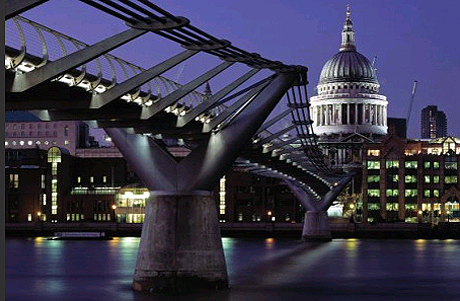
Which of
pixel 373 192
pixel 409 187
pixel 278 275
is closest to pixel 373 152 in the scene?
pixel 373 192

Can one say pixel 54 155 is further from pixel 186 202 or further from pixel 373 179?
pixel 186 202

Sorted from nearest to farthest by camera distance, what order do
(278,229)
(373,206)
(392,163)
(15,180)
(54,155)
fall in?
(278,229)
(15,180)
(54,155)
(373,206)
(392,163)

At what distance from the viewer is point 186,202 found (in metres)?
40.2

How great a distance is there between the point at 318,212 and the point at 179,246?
8675cm

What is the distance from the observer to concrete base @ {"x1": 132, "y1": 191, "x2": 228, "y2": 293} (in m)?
39.3

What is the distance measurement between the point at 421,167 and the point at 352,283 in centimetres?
13096

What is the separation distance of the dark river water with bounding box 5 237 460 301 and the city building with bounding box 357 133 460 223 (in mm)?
81623

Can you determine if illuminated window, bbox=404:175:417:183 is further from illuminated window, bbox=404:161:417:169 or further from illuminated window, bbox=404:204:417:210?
illuminated window, bbox=404:204:417:210

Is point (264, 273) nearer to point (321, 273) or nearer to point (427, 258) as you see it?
point (321, 273)

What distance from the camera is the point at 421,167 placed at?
18588 cm

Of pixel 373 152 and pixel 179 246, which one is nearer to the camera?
pixel 179 246

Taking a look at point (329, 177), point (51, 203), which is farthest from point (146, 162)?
point (51, 203)

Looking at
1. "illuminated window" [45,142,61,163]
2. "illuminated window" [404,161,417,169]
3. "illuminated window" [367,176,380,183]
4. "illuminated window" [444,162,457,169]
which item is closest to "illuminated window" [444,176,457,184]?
"illuminated window" [444,162,457,169]

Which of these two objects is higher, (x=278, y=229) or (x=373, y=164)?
(x=373, y=164)
